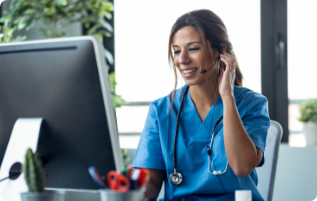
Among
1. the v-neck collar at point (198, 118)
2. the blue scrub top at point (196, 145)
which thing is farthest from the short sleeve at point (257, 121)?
the v-neck collar at point (198, 118)

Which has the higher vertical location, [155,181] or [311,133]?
[155,181]

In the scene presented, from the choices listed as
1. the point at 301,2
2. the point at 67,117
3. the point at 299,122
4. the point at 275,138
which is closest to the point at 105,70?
the point at 67,117

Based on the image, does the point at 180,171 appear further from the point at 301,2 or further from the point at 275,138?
the point at 301,2

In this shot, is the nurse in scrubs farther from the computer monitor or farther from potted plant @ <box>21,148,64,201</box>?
potted plant @ <box>21,148,64,201</box>

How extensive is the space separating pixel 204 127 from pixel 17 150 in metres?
0.65

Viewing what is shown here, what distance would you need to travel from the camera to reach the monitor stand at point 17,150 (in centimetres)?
76

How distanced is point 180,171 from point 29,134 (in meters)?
0.58

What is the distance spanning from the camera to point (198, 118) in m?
1.24

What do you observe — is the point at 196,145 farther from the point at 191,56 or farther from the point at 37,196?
the point at 37,196

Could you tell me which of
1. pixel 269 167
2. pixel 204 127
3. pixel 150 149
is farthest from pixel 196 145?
pixel 269 167

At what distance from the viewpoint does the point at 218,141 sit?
1.16m

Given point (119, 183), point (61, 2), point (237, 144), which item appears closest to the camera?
point (119, 183)

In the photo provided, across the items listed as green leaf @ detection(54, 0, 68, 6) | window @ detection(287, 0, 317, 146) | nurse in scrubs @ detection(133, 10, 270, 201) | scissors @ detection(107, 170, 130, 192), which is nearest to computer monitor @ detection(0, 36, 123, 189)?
scissors @ detection(107, 170, 130, 192)

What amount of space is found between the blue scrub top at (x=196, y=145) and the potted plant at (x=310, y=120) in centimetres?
108
